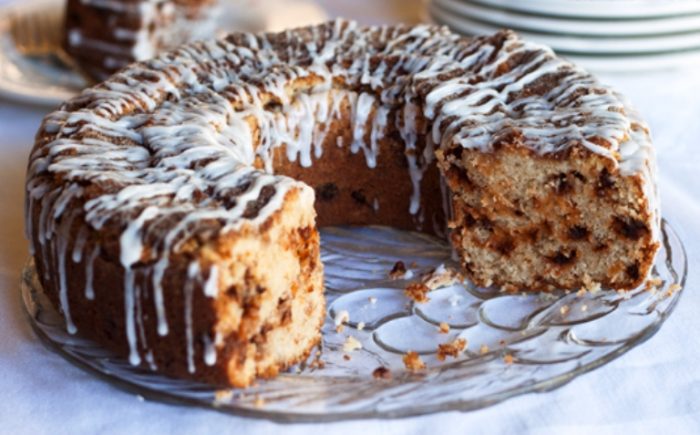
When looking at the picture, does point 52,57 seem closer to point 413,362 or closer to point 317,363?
point 317,363

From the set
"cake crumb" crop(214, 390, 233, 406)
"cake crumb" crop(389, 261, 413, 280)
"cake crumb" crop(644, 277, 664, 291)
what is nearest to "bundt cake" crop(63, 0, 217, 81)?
"cake crumb" crop(389, 261, 413, 280)

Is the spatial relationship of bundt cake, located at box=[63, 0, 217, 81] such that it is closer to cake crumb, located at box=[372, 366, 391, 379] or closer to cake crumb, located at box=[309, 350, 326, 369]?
cake crumb, located at box=[309, 350, 326, 369]

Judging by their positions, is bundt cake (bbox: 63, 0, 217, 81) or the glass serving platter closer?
the glass serving platter

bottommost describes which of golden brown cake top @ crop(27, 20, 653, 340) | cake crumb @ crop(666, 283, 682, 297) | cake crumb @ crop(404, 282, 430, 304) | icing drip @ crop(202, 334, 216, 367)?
cake crumb @ crop(404, 282, 430, 304)

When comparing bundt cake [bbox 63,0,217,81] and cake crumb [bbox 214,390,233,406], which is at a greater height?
bundt cake [bbox 63,0,217,81]

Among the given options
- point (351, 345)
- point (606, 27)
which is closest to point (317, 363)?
point (351, 345)

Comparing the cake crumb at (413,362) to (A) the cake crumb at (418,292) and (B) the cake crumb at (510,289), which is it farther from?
(B) the cake crumb at (510,289)

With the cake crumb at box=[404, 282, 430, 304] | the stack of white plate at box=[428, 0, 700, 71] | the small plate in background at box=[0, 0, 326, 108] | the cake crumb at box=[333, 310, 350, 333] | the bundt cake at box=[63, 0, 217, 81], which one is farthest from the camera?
the bundt cake at box=[63, 0, 217, 81]
